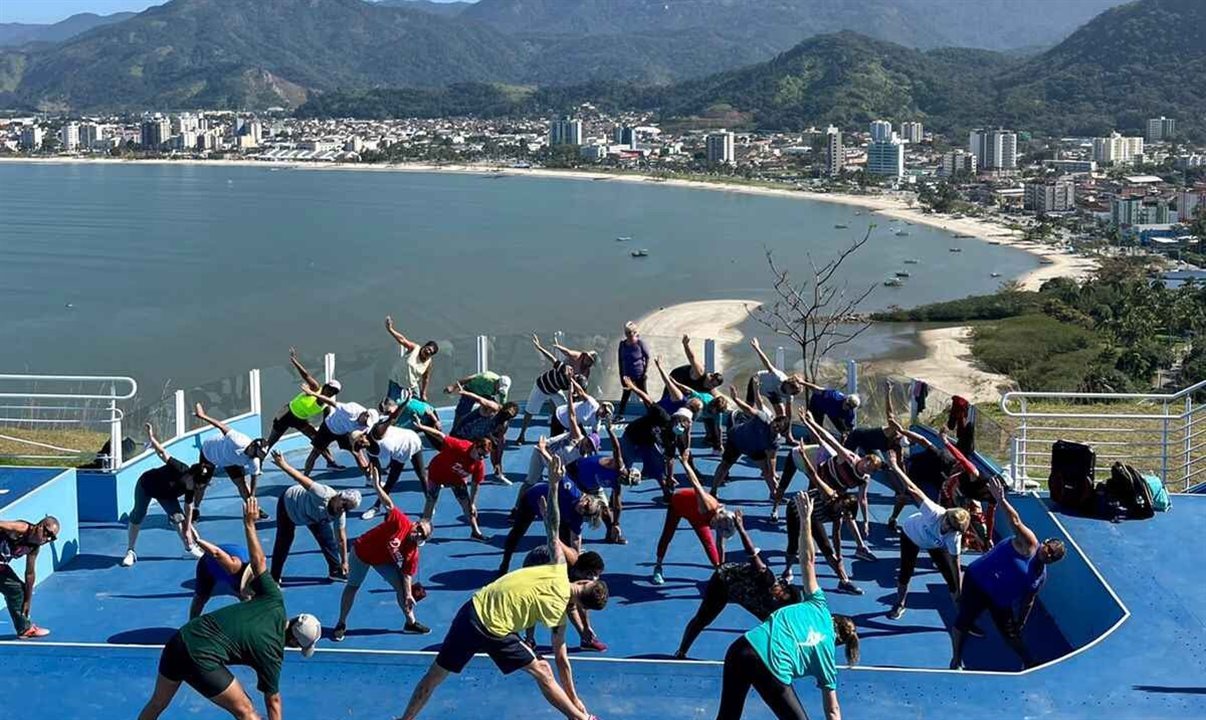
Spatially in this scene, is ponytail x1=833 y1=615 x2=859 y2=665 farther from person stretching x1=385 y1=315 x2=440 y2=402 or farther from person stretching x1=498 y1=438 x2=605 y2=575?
person stretching x1=385 y1=315 x2=440 y2=402

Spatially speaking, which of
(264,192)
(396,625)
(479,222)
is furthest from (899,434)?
(264,192)

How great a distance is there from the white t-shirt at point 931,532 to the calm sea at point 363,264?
33066mm

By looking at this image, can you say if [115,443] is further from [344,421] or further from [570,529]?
[570,529]

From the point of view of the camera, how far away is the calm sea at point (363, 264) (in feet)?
156

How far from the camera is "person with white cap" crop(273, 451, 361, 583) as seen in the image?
25.6 feet

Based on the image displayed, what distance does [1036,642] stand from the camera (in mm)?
8336

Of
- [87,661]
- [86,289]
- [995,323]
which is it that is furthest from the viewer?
[86,289]

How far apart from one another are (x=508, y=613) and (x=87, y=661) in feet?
8.96

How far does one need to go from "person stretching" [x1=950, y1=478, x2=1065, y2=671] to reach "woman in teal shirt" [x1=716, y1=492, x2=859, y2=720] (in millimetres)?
1778

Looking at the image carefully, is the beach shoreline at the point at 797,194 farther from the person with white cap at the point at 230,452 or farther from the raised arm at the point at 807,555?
the raised arm at the point at 807,555

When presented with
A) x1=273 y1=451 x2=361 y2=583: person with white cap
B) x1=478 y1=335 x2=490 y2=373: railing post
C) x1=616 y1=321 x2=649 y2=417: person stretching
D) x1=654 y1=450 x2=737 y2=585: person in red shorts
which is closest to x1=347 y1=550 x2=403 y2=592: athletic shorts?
x1=273 y1=451 x2=361 y2=583: person with white cap

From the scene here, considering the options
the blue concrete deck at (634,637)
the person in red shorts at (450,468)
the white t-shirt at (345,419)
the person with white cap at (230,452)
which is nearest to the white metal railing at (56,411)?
the blue concrete deck at (634,637)

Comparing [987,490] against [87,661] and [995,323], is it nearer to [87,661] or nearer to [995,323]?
[87,661]

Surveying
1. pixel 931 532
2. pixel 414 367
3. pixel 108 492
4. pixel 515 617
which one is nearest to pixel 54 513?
pixel 108 492
